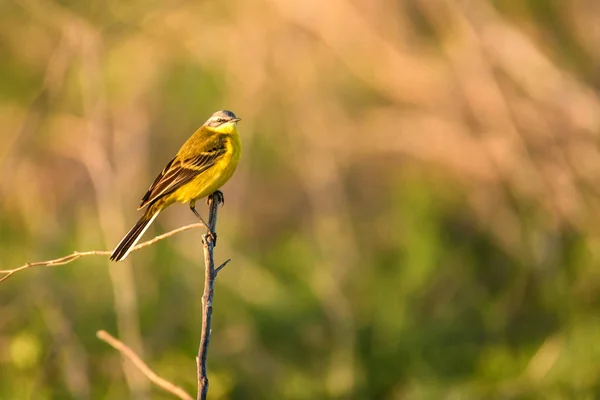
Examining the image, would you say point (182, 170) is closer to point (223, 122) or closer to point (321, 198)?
point (223, 122)

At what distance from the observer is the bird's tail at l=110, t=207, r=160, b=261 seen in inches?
152

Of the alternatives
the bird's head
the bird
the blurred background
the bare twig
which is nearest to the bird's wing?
the bird

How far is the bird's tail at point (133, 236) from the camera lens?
3.87 metres

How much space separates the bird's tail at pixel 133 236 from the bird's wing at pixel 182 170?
0.06 metres

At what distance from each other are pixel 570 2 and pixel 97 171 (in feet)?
17.9

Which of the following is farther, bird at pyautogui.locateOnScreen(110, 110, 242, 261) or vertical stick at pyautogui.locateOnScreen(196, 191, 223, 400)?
bird at pyautogui.locateOnScreen(110, 110, 242, 261)

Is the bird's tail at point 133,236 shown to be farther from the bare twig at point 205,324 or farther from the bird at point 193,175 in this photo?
the bare twig at point 205,324

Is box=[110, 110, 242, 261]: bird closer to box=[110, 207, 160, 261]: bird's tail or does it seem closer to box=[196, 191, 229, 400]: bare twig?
box=[110, 207, 160, 261]: bird's tail

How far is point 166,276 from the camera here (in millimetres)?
7508

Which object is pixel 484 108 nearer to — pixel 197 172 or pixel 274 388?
pixel 274 388

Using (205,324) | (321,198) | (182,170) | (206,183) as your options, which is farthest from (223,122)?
(321,198)

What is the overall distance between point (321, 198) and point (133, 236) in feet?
14.4

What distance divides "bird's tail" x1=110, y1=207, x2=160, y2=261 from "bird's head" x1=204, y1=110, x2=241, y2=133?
2.25ft

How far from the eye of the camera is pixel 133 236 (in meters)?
4.20
